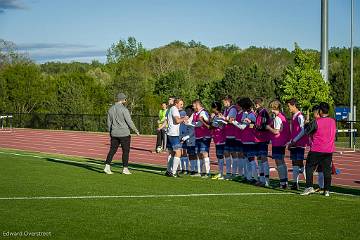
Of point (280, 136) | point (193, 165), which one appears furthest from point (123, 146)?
point (280, 136)

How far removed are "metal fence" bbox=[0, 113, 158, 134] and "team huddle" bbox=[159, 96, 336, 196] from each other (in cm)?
2796

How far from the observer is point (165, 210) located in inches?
435

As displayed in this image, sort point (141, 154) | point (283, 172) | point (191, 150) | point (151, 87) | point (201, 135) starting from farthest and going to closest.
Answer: point (151, 87) → point (141, 154) → point (191, 150) → point (201, 135) → point (283, 172)

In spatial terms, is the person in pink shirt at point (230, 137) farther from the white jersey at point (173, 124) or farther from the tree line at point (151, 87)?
the tree line at point (151, 87)

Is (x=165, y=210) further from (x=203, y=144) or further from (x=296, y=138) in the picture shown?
(x=203, y=144)

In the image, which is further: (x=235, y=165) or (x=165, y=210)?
(x=235, y=165)

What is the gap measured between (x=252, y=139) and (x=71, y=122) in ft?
131

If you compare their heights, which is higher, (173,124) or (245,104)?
(245,104)

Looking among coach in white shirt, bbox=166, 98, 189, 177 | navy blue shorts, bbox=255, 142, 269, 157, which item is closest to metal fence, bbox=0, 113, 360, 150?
coach in white shirt, bbox=166, 98, 189, 177

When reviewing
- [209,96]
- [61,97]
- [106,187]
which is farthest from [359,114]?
[106,187]

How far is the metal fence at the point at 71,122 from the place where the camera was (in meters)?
46.8

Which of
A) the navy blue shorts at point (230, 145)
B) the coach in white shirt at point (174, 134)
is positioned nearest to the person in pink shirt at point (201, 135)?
the coach in white shirt at point (174, 134)

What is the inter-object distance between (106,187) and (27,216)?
4.16m

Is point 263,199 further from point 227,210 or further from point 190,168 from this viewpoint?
point 190,168
